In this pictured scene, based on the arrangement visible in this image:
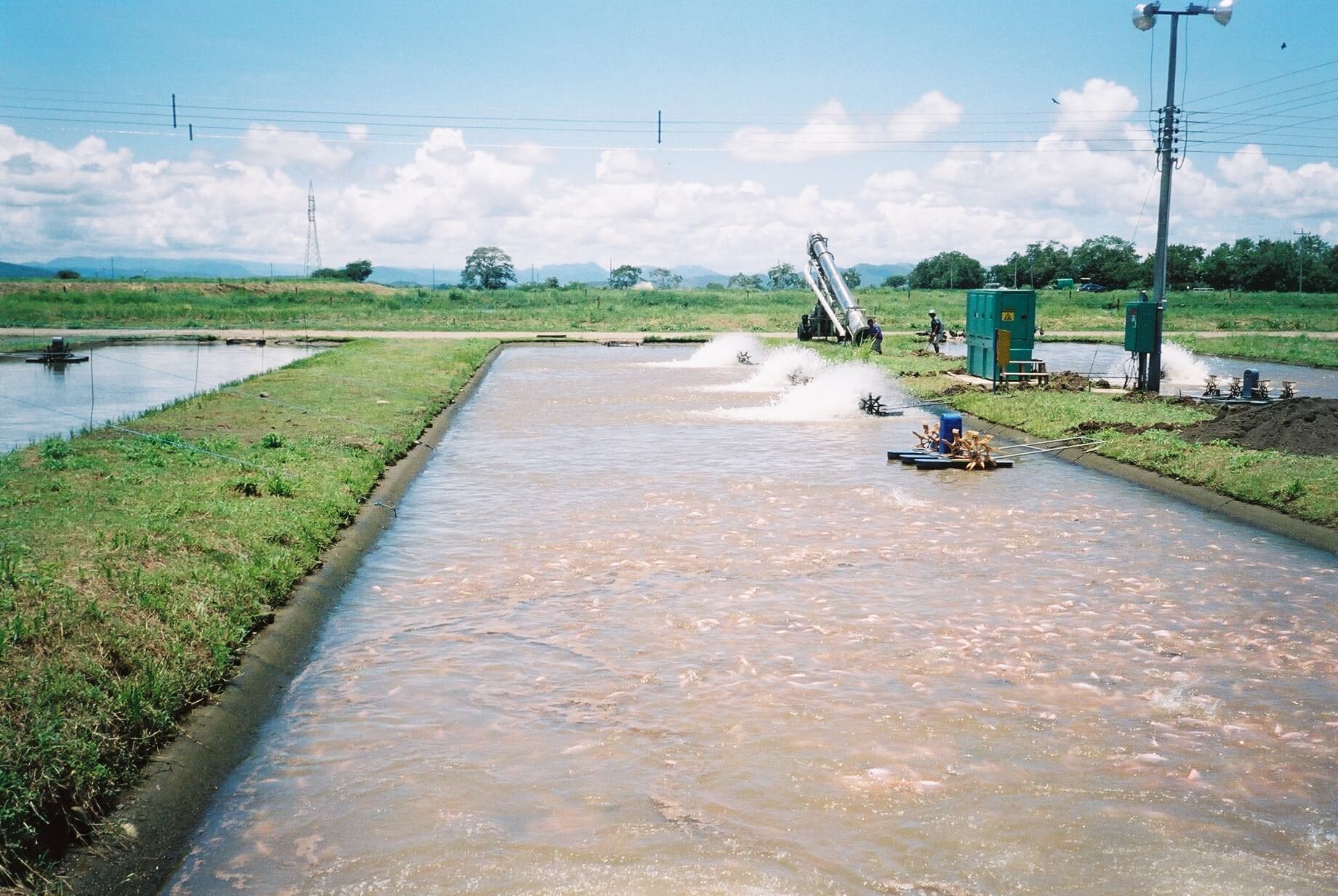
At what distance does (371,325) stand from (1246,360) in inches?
1735

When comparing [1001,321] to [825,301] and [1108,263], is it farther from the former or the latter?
[1108,263]

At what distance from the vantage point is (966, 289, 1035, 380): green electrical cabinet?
89.9 feet

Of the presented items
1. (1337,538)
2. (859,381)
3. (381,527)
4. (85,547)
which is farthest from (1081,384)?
(85,547)

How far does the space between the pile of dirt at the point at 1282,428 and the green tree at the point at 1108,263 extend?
114905 mm

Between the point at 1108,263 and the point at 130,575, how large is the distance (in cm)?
14093

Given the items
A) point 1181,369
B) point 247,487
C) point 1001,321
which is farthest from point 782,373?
point 247,487

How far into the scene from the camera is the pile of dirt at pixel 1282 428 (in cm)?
1650

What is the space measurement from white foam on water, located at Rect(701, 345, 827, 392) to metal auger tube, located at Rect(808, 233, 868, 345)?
138 inches

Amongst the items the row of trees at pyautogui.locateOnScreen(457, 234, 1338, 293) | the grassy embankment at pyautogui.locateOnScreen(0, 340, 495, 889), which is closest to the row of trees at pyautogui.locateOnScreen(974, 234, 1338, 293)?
the row of trees at pyautogui.locateOnScreen(457, 234, 1338, 293)

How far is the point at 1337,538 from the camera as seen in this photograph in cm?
1245

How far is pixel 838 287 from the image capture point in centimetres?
4412

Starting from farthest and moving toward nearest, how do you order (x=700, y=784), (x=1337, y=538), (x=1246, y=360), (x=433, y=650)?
1. (x=1246, y=360)
2. (x=1337, y=538)
3. (x=433, y=650)
4. (x=700, y=784)

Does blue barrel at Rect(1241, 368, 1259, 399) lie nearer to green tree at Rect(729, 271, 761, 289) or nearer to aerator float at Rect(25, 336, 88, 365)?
aerator float at Rect(25, 336, 88, 365)

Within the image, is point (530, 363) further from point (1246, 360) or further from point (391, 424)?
point (1246, 360)
